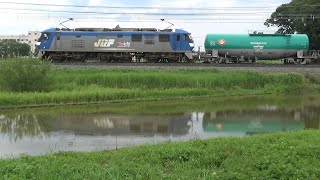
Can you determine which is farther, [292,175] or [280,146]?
[280,146]

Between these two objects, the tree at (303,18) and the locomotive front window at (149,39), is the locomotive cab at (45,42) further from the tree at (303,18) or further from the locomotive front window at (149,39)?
the tree at (303,18)

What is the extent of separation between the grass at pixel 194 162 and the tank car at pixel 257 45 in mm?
30260

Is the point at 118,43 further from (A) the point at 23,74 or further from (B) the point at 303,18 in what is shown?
(B) the point at 303,18

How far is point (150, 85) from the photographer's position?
3170 centimetres

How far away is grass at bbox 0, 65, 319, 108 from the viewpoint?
25453 millimetres

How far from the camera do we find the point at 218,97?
30906 mm

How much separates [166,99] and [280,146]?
17636 mm

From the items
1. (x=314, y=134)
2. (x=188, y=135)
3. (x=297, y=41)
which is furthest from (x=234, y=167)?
(x=297, y=41)

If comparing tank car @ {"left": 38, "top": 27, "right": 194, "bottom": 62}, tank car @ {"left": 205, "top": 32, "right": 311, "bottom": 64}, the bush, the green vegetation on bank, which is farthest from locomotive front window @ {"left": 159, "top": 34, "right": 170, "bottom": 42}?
the bush

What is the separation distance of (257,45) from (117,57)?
45.4ft

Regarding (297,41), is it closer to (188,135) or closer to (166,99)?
(166,99)

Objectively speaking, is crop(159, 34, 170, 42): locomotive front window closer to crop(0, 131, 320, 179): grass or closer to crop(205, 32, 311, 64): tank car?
crop(205, 32, 311, 64): tank car

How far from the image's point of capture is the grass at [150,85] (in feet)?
83.5

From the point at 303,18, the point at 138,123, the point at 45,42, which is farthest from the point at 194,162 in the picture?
the point at 303,18
